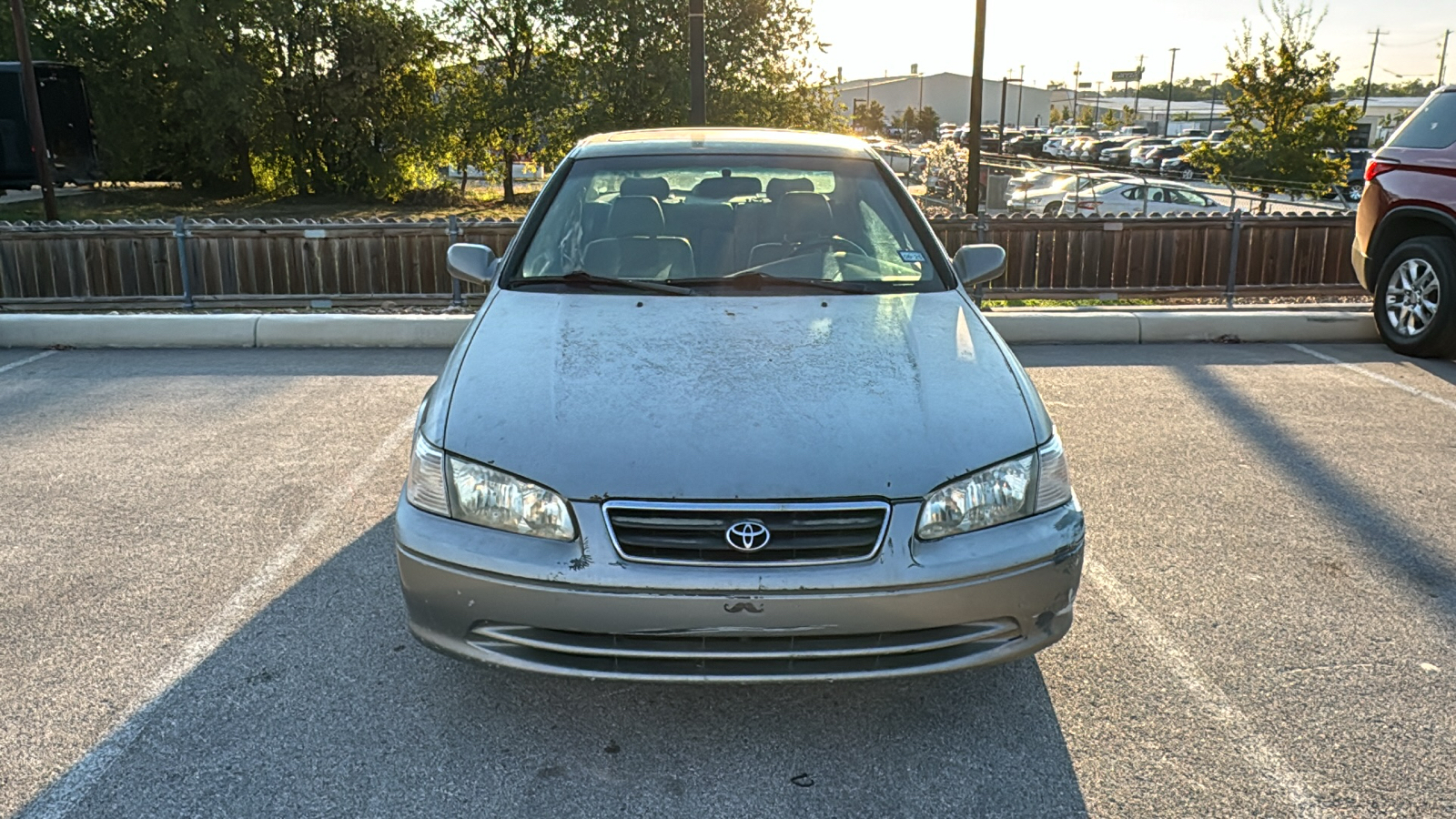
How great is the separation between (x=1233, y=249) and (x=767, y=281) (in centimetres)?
820

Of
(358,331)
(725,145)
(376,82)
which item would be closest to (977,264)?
(725,145)

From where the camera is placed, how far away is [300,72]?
3397 cm

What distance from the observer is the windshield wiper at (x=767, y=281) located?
13.0 ft

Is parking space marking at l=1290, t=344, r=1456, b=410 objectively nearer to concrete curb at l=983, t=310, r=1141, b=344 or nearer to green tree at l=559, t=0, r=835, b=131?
concrete curb at l=983, t=310, r=1141, b=344

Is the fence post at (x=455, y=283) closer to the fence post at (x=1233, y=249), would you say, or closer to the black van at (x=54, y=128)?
the fence post at (x=1233, y=249)

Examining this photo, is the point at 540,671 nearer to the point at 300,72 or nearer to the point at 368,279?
the point at 368,279

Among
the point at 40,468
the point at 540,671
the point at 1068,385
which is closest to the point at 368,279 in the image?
the point at 40,468

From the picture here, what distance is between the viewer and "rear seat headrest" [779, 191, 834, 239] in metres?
4.24

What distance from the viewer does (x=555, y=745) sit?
300 cm

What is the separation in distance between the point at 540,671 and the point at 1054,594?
1.34 metres

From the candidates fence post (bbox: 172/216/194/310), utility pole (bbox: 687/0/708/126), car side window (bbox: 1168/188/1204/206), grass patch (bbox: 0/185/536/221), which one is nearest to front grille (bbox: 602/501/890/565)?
utility pole (bbox: 687/0/708/126)

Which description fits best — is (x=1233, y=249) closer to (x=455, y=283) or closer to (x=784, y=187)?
(x=455, y=283)

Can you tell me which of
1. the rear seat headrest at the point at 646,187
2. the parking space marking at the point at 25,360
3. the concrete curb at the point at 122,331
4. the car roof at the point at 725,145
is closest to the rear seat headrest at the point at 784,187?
the car roof at the point at 725,145

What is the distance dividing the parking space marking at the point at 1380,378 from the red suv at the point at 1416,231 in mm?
549
